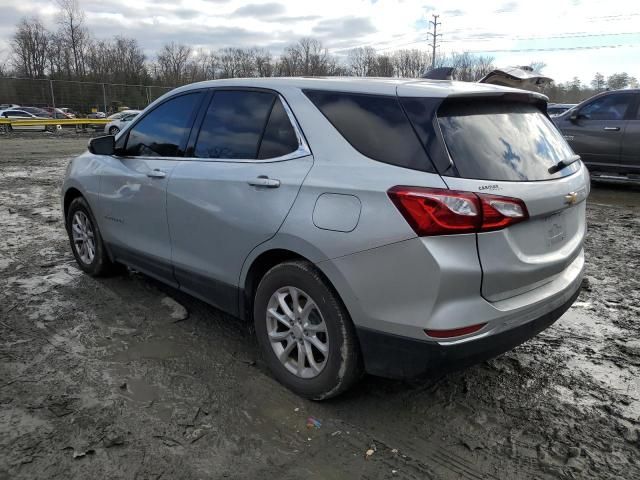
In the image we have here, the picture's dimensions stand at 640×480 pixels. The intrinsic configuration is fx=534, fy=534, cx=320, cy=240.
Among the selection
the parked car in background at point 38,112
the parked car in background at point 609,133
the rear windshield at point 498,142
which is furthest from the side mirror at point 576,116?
the parked car in background at point 38,112

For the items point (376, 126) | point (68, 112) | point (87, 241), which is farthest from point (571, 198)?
point (68, 112)

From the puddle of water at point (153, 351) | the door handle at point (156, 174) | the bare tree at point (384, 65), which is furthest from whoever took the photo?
the bare tree at point (384, 65)

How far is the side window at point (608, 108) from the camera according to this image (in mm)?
9664

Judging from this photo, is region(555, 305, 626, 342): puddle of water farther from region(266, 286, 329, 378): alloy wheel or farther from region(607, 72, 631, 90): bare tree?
region(607, 72, 631, 90): bare tree

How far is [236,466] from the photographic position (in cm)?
250

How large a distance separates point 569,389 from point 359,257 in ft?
5.31

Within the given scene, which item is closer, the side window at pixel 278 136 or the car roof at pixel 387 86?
the car roof at pixel 387 86

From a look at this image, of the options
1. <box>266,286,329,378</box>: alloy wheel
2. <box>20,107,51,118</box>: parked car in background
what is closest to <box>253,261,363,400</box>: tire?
<box>266,286,329,378</box>: alloy wheel

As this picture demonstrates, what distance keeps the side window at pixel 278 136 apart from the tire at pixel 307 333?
66cm

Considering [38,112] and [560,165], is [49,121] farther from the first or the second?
[560,165]

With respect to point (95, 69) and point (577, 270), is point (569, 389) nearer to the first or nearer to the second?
point (577, 270)

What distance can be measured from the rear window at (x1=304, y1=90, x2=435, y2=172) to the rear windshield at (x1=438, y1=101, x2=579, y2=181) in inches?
6.6

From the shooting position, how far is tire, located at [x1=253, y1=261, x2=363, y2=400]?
8.95 feet

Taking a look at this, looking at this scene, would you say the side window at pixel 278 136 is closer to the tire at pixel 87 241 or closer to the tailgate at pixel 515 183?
the tailgate at pixel 515 183
